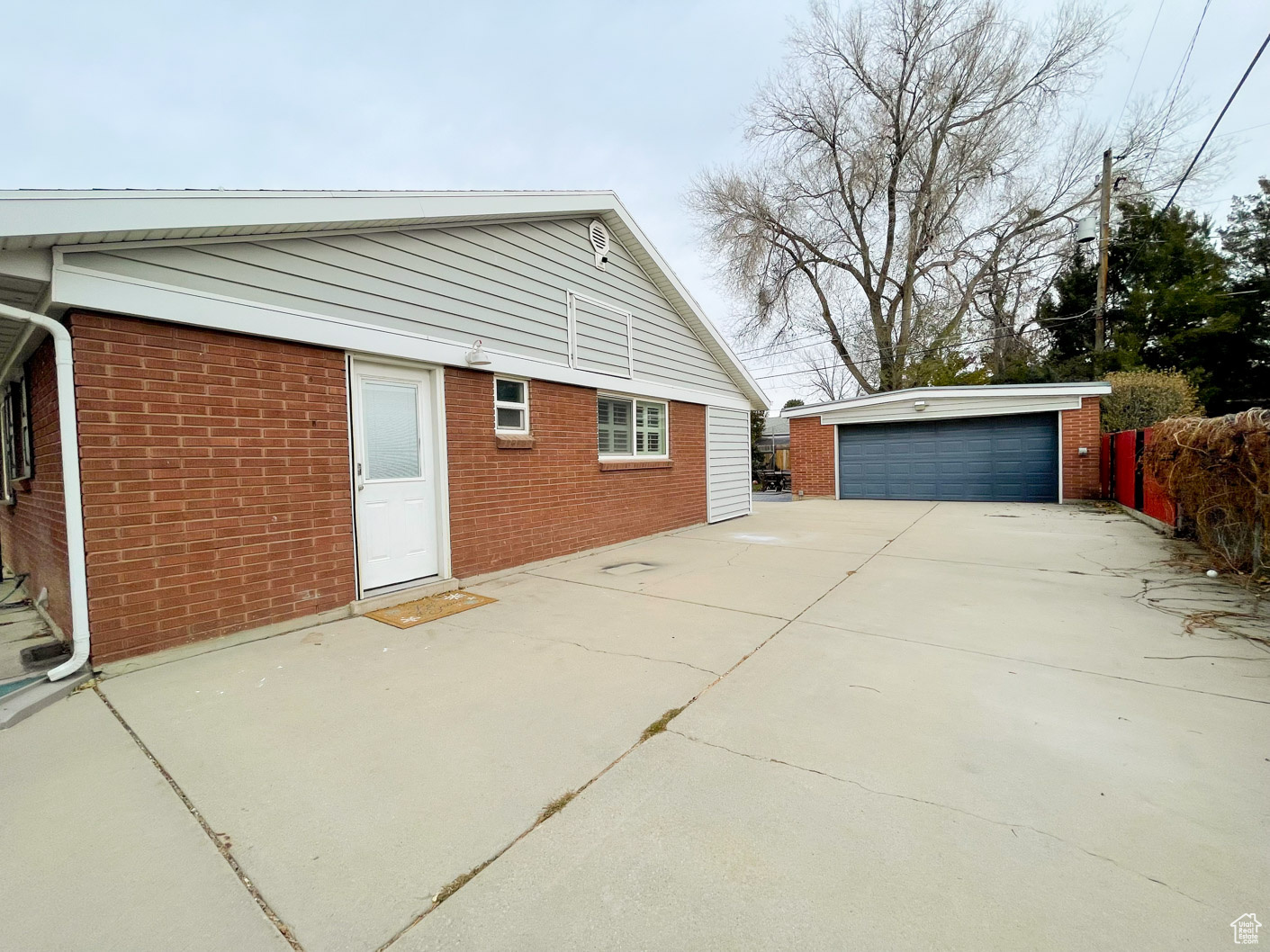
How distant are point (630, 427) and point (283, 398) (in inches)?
195

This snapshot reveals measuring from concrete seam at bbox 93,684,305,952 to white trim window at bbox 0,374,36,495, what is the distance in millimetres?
3686

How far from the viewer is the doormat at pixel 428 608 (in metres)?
4.39

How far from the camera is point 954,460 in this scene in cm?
1390

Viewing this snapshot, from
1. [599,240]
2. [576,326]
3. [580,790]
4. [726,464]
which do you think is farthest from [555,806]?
[726,464]

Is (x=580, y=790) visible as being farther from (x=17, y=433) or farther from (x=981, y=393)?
(x=981, y=393)

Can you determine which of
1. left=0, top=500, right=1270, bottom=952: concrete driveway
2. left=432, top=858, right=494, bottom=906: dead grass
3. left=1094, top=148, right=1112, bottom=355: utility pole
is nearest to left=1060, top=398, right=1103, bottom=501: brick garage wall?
left=1094, top=148, right=1112, bottom=355: utility pole

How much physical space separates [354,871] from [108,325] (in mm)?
3701

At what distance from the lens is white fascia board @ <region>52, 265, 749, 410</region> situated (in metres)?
3.21

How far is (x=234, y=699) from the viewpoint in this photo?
2973mm

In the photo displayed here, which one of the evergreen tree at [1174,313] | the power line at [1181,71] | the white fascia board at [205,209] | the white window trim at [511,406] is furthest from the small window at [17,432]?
the evergreen tree at [1174,313]

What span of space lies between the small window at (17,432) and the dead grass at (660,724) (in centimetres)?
598

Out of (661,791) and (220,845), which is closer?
(220,845)

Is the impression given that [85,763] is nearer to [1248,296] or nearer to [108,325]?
[108,325]

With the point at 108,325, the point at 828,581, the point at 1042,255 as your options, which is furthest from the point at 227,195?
the point at 1042,255
